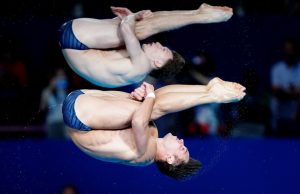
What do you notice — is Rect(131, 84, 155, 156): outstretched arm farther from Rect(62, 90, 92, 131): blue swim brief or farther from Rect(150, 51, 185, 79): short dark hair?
Rect(62, 90, 92, 131): blue swim brief

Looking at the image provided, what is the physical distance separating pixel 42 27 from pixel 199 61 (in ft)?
4.68

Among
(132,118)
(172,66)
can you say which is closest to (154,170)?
(172,66)

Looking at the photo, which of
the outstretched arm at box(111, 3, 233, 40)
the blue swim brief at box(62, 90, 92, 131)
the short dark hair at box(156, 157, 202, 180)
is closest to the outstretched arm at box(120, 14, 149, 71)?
the outstretched arm at box(111, 3, 233, 40)

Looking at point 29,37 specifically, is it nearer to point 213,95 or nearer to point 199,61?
point 199,61

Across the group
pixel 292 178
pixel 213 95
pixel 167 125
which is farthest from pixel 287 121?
pixel 213 95

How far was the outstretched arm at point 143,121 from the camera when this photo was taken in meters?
5.77

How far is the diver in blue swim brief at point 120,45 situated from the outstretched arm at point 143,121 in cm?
25

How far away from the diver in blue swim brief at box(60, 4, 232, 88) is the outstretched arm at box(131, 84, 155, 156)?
0.81ft

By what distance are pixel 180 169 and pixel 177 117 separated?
Answer: 5.76ft

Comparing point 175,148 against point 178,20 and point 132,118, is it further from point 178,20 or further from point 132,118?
point 178,20

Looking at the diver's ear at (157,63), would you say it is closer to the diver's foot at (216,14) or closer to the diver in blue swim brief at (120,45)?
the diver in blue swim brief at (120,45)

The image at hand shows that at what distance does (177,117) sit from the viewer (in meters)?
7.82

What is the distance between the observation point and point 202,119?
7898 mm

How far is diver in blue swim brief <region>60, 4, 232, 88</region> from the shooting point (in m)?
6.06
